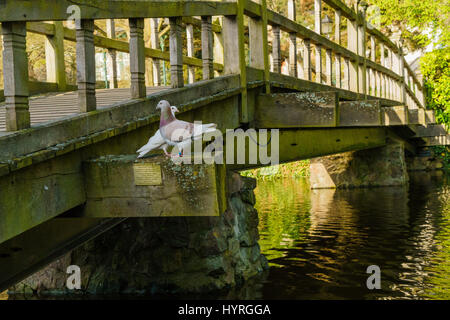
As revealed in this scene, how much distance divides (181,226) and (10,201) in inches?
108

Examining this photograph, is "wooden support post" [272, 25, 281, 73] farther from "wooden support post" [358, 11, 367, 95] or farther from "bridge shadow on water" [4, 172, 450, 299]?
"wooden support post" [358, 11, 367, 95]

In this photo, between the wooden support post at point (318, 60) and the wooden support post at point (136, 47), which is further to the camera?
the wooden support post at point (318, 60)

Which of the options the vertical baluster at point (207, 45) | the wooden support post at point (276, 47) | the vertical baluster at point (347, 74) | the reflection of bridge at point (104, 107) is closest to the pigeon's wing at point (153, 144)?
the reflection of bridge at point (104, 107)

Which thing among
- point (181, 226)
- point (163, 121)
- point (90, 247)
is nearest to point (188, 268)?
point (181, 226)

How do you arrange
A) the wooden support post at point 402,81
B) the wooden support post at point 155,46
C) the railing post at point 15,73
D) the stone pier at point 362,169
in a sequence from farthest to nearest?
the wooden support post at point 402,81 → the stone pier at point 362,169 → the wooden support post at point 155,46 → the railing post at point 15,73

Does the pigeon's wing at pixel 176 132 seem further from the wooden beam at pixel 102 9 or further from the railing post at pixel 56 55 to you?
the railing post at pixel 56 55

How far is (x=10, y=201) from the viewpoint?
3.52m

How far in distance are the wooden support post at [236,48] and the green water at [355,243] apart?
6.77 ft

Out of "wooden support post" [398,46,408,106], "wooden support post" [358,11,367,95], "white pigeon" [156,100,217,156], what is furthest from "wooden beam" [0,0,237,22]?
"wooden support post" [398,46,408,106]

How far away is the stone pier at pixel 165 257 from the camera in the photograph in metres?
6.05

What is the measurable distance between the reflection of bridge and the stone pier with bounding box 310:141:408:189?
634cm

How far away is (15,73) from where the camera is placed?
3.65 m

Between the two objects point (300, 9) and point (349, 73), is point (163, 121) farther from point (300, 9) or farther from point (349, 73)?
point (300, 9)

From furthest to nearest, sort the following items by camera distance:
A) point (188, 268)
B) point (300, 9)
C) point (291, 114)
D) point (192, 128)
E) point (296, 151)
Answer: point (300, 9), point (296, 151), point (291, 114), point (188, 268), point (192, 128)
